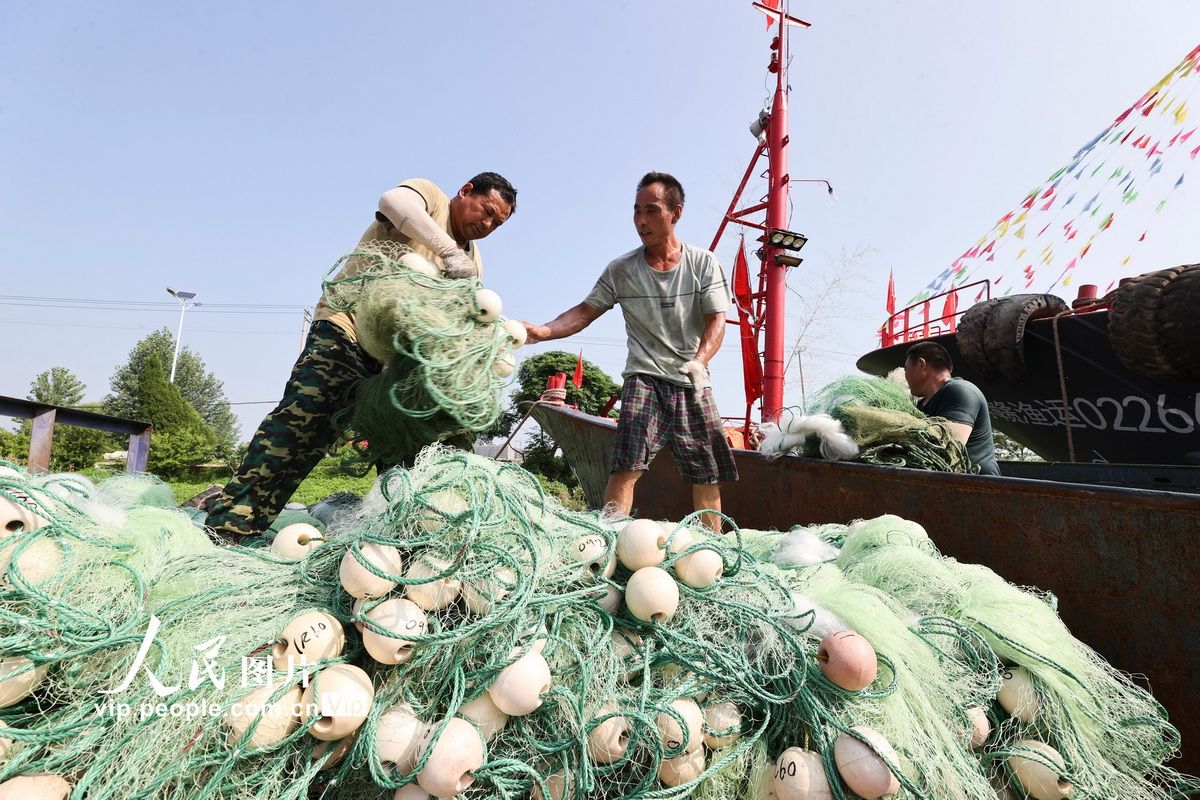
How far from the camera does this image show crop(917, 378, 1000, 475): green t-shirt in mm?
3904

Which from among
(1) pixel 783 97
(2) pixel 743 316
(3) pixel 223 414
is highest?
(1) pixel 783 97

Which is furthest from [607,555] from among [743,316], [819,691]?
[743,316]

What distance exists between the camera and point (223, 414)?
50.5 metres

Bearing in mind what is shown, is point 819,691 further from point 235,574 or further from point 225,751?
point 235,574

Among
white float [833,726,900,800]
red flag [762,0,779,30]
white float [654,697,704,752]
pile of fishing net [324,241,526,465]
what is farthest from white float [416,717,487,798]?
red flag [762,0,779,30]

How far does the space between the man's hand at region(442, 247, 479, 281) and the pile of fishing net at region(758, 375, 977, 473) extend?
90.2 inches

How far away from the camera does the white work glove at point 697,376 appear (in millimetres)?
3424

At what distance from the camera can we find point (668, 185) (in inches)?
134

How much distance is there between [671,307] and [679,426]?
26.8 inches

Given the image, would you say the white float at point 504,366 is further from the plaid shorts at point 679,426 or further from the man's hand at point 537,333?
the plaid shorts at point 679,426

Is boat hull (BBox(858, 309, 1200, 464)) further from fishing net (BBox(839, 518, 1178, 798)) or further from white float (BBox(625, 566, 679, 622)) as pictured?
white float (BBox(625, 566, 679, 622))

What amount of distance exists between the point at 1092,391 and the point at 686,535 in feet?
22.0

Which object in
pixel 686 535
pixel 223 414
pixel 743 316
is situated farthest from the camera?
pixel 223 414

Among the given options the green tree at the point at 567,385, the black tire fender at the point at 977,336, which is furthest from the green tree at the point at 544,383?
the black tire fender at the point at 977,336
